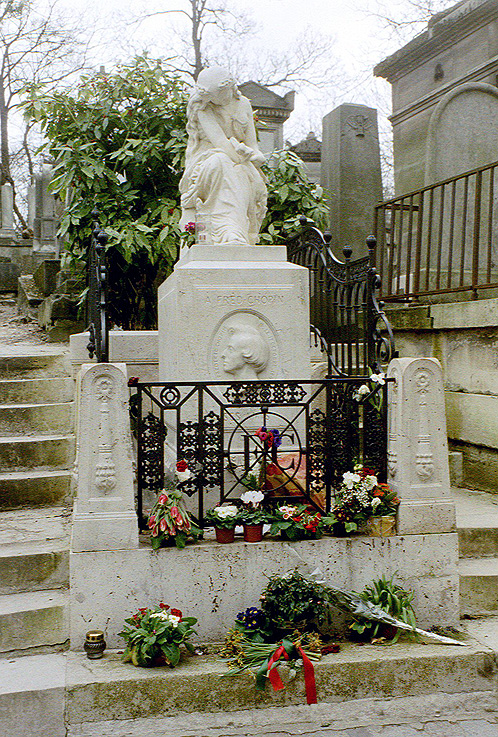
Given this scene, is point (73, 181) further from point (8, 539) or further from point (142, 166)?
point (8, 539)

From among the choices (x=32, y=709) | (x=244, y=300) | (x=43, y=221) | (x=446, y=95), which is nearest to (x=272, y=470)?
(x=244, y=300)

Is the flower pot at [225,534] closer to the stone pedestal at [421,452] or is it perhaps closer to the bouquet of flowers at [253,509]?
the bouquet of flowers at [253,509]

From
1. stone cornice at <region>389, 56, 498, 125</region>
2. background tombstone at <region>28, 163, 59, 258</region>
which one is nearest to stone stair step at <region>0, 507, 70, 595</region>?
stone cornice at <region>389, 56, 498, 125</region>

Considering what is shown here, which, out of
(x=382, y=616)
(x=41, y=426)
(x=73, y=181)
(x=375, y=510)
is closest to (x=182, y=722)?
(x=382, y=616)

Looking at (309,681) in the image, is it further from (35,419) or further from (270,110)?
(270,110)

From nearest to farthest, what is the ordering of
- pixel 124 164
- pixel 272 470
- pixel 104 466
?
1. pixel 104 466
2. pixel 272 470
3. pixel 124 164

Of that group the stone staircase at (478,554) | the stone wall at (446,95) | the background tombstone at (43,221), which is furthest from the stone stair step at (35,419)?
the background tombstone at (43,221)

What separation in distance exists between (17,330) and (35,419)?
345 centimetres

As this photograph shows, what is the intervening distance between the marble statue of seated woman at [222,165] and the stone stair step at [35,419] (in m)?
1.91

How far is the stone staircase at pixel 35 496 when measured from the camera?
3.68 m

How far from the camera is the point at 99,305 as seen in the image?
4941 millimetres

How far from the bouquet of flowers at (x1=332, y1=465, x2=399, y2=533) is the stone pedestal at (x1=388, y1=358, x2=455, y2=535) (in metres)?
0.09

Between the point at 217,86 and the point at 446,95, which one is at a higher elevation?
the point at 446,95

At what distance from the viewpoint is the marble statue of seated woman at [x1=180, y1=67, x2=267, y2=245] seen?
542 centimetres
